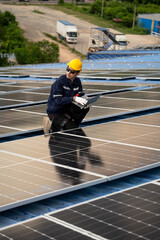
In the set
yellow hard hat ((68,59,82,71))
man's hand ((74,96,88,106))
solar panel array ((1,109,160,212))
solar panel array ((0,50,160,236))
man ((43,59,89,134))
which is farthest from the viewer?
man ((43,59,89,134))

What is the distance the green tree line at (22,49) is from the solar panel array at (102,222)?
7257 centimetres

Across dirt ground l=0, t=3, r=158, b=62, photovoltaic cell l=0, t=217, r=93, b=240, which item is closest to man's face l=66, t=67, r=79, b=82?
photovoltaic cell l=0, t=217, r=93, b=240

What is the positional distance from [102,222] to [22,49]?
78.0 meters

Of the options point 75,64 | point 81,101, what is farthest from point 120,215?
point 75,64

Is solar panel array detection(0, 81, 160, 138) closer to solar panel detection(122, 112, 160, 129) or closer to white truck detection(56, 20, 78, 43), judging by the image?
solar panel detection(122, 112, 160, 129)

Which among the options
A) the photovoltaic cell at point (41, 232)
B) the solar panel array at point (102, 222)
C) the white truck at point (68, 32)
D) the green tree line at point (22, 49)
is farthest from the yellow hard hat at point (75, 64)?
the white truck at point (68, 32)

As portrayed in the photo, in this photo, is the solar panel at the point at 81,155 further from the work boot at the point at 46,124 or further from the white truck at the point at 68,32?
the white truck at the point at 68,32

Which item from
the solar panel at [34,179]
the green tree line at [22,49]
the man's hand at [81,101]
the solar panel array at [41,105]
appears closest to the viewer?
the solar panel at [34,179]

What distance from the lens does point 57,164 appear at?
9047 millimetres

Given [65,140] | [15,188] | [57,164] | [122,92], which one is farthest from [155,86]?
[15,188]

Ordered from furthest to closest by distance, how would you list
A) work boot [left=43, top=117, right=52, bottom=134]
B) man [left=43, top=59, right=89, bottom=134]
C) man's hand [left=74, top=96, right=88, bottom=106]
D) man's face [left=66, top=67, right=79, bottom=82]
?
work boot [left=43, top=117, right=52, bottom=134]
man [left=43, top=59, right=89, bottom=134]
man's face [left=66, top=67, right=79, bottom=82]
man's hand [left=74, top=96, right=88, bottom=106]

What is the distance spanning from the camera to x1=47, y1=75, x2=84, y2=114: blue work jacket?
1211cm

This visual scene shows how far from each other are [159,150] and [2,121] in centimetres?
602

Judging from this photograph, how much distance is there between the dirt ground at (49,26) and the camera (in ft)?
321
